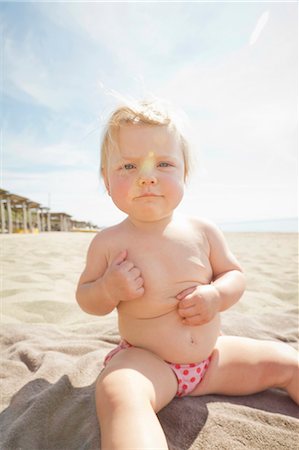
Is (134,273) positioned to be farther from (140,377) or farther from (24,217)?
(24,217)

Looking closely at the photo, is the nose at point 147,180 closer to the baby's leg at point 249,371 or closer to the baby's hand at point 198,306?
the baby's hand at point 198,306

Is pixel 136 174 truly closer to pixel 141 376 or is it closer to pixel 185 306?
pixel 185 306

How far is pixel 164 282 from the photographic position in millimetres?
1589

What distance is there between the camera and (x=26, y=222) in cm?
1847

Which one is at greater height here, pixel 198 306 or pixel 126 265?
pixel 126 265

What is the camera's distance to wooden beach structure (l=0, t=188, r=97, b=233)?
14750 millimetres

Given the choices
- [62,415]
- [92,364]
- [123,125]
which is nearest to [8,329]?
[92,364]

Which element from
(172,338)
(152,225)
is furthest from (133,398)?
(152,225)

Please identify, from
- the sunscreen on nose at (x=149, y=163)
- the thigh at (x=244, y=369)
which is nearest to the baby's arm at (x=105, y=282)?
the sunscreen on nose at (x=149, y=163)

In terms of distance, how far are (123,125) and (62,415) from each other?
1.31 m

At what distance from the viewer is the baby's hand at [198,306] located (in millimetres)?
1521

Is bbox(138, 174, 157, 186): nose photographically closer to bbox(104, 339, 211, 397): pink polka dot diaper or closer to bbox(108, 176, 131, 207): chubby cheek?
bbox(108, 176, 131, 207): chubby cheek

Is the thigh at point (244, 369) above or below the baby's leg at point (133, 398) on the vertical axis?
below

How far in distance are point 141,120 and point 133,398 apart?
3.80 ft
